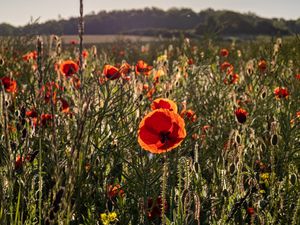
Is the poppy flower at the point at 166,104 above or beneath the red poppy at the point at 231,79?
above

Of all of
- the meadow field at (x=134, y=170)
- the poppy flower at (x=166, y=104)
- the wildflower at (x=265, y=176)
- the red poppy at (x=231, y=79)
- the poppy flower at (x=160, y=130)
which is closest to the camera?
the meadow field at (x=134, y=170)

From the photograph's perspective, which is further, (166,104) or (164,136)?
(166,104)

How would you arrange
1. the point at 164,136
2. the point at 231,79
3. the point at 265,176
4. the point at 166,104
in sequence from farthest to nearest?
the point at 231,79
the point at 265,176
the point at 166,104
the point at 164,136

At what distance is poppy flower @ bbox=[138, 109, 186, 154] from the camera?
57.4 inches

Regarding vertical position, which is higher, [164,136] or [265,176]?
[164,136]

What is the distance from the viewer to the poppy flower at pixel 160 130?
1.46m

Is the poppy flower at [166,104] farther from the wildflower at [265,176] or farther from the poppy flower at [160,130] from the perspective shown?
the wildflower at [265,176]

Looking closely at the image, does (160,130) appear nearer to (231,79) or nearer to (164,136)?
(164,136)

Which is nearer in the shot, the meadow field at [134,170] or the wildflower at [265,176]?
the meadow field at [134,170]

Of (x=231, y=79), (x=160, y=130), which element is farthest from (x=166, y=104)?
(x=231, y=79)

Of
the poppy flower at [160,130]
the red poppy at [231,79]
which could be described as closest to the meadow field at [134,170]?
the poppy flower at [160,130]

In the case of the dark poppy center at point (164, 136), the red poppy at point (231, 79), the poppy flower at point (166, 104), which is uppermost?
the poppy flower at point (166, 104)

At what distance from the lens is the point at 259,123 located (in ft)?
9.21

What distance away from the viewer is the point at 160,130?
1.51 metres
